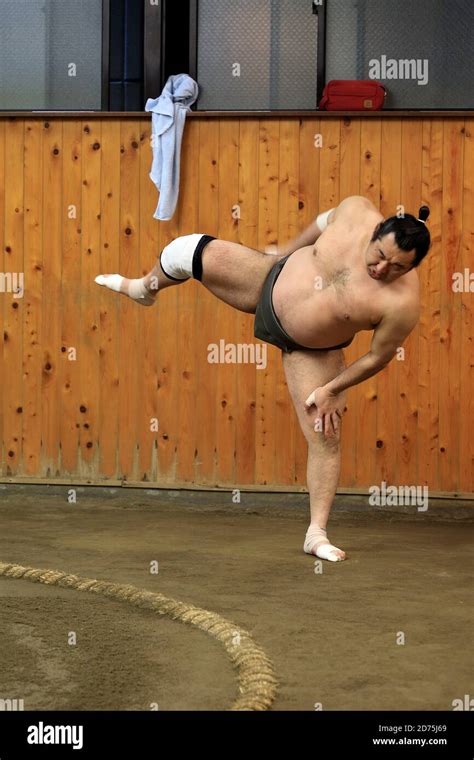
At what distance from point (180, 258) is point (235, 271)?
18 cm

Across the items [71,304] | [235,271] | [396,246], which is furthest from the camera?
[71,304]

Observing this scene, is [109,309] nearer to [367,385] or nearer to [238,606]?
[367,385]

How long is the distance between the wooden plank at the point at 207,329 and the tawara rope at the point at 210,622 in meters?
1.52

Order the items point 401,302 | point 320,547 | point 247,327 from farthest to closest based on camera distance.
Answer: point 247,327
point 320,547
point 401,302

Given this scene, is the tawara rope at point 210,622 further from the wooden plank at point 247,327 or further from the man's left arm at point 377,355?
the wooden plank at point 247,327

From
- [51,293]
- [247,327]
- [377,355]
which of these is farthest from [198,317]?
[377,355]

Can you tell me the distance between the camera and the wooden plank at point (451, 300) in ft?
14.0

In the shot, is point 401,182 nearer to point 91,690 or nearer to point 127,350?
point 127,350

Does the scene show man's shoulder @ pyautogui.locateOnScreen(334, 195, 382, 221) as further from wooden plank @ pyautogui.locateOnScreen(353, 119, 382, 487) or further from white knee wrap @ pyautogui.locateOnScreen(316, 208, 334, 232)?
wooden plank @ pyautogui.locateOnScreen(353, 119, 382, 487)

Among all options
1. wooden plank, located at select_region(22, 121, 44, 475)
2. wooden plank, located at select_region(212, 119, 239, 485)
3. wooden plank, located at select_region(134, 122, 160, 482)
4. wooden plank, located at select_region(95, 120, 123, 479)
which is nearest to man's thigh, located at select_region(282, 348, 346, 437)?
wooden plank, located at select_region(212, 119, 239, 485)

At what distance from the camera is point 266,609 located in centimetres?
263

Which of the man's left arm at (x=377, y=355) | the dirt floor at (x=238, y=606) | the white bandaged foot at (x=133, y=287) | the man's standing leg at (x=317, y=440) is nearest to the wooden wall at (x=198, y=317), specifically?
the dirt floor at (x=238, y=606)

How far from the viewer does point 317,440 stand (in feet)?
10.8

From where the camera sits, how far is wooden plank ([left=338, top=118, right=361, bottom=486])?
4.30 meters
